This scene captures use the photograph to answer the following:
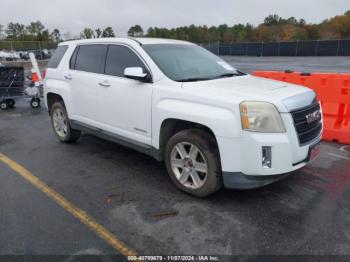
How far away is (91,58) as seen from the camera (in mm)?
5461

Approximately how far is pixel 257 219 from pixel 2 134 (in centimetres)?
602

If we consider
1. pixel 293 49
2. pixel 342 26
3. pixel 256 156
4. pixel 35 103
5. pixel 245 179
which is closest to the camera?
pixel 256 156

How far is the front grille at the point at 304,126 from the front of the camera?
146 inches

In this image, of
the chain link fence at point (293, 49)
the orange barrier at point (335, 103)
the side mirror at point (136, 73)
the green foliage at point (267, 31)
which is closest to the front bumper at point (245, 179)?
the side mirror at point (136, 73)

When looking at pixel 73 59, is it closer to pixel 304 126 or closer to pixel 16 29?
pixel 304 126

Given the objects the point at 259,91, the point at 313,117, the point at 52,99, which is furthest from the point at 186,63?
the point at 52,99

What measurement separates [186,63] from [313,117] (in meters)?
1.81

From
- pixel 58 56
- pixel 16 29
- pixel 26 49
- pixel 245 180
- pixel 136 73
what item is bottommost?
pixel 245 180

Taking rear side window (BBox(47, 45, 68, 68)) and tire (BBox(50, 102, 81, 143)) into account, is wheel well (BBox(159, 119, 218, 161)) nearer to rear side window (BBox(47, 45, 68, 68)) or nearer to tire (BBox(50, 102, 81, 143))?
tire (BBox(50, 102, 81, 143))

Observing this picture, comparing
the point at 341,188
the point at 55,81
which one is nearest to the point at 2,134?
the point at 55,81

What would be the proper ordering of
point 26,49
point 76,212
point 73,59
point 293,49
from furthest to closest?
point 26,49
point 293,49
point 73,59
point 76,212

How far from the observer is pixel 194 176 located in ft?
13.4

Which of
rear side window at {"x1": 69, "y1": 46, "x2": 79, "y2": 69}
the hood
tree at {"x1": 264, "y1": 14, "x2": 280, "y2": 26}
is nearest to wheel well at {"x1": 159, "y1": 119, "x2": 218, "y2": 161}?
the hood

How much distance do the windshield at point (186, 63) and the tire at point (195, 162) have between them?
30.9 inches
